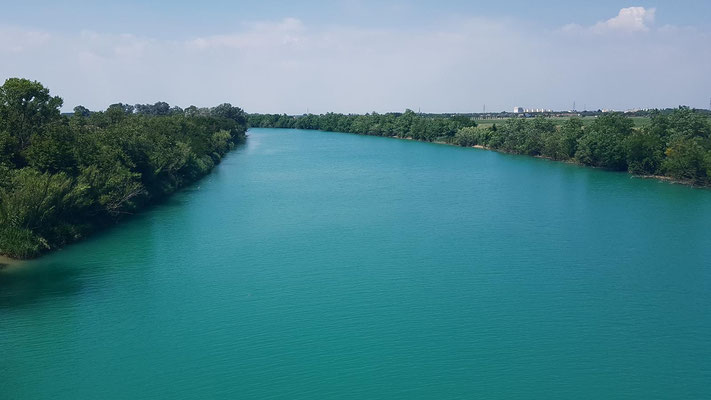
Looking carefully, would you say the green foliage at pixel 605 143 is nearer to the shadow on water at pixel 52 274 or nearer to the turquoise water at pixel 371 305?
the turquoise water at pixel 371 305

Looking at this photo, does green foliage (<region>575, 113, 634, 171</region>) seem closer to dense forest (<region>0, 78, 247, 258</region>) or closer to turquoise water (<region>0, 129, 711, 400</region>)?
turquoise water (<region>0, 129, 711, 400</region>)

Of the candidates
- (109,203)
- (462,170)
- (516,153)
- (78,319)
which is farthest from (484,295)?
(516,153)

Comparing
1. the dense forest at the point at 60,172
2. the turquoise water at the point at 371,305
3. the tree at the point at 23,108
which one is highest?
the tree at the point at 23,108

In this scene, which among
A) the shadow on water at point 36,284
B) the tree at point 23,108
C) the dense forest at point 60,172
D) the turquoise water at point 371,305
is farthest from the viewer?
the tree at point 23,108

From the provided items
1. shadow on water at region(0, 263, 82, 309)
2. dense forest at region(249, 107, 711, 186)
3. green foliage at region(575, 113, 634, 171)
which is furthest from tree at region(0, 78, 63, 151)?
green foliage at region(575, 113, 634, 171)

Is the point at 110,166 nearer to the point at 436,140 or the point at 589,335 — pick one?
the point at 589,335

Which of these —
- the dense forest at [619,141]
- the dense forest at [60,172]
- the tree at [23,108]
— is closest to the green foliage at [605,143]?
the dense forest at [619,141]
